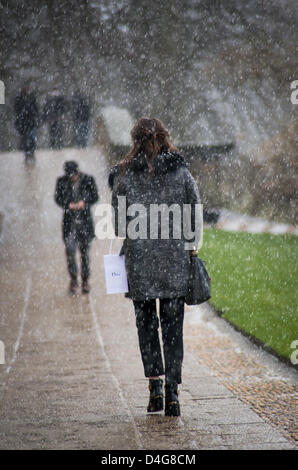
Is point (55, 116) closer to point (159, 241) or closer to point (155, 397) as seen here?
point (159, 241)

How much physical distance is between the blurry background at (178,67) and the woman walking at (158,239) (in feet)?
38.7

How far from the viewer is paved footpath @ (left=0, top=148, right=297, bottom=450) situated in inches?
139

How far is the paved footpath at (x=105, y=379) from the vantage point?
11.6ft

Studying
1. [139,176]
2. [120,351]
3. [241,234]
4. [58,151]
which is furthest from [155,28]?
[139,176]

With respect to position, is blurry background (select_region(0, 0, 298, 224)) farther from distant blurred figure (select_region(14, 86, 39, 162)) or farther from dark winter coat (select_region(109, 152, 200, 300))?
dark winter coat (select_region(109, 152, 200, 300))

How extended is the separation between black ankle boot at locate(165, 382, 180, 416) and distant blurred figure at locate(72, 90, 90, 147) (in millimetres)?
15077

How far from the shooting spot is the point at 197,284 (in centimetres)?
398

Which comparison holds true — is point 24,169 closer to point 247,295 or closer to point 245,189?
point 245,189

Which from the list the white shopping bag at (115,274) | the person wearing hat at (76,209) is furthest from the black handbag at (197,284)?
the person wearing hat at (76,209)

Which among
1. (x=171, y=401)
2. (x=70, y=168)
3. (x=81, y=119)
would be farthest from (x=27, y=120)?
(x=171, y=401)

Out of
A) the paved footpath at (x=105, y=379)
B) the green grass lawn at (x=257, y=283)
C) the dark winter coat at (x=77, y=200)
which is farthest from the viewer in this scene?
the dark winter coat at (x=77, y=200)

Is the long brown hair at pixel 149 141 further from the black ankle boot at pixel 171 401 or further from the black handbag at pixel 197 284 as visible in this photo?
the black ankle boot at pixel 171 401

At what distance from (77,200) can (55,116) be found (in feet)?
36.3

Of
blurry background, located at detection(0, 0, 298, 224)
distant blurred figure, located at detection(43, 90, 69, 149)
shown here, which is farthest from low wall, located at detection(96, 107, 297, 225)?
distant blurred figure, located at detection(43, 90, 69, 149)
